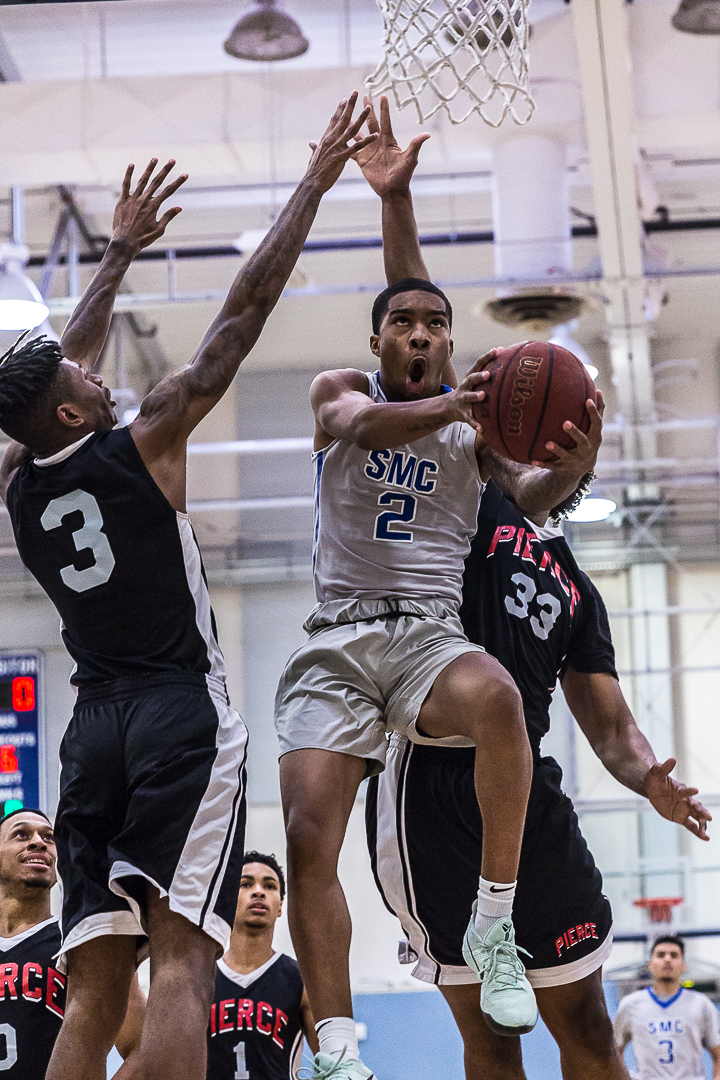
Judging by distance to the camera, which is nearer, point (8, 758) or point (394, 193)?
point (394, 193)

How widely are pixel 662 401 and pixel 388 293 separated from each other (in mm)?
12900

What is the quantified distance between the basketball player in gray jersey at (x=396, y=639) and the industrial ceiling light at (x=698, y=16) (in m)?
5.21

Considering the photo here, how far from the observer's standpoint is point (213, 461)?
17438mm

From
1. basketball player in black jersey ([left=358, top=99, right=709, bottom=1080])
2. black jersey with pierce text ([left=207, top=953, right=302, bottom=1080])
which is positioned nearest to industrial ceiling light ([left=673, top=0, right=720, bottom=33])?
basketball player in black jersey ([left=358, top=99, right=709, bottom=1080])

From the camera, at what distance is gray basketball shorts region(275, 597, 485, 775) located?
4.07 metres

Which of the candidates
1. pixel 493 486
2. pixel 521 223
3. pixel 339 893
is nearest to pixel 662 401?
pixel 521 223

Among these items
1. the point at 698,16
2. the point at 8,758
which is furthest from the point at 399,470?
the point at 8,758

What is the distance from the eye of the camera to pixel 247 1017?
6691 millimetres

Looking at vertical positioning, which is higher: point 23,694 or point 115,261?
point 115,261

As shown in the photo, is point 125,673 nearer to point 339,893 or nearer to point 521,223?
point 339,893

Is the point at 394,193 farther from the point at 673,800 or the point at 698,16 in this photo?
the point at 698,16

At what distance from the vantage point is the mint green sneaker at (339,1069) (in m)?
3.60

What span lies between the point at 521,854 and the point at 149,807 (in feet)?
4.59

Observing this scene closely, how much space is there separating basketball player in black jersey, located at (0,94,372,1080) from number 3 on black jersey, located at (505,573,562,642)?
1124 mm
